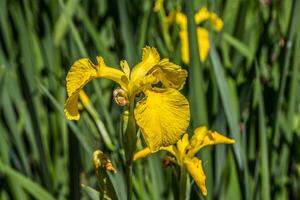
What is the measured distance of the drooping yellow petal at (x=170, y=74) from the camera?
882 millimetres

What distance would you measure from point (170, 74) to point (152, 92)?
4cm

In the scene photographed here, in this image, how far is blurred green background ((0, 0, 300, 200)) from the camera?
1.31 m

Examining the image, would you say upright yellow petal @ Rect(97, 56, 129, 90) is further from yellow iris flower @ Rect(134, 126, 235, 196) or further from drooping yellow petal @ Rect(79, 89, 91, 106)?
drooping yellow petal @ Rect(79, 89, 91, 106)

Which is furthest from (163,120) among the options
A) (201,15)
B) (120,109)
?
(201,15)

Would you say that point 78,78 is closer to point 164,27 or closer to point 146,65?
point 146,65

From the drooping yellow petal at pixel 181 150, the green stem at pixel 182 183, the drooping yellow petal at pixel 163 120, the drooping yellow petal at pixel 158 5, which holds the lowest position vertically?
the green stem at pixel 182 183

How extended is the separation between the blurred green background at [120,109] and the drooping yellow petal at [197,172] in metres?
0.04

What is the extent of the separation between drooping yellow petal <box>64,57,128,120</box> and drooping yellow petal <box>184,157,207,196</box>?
6.7 inches

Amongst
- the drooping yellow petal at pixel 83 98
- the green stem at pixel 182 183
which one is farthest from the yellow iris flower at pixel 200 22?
the green stem at pixel 182 183

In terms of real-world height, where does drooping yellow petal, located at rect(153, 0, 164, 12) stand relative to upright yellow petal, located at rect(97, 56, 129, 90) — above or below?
above

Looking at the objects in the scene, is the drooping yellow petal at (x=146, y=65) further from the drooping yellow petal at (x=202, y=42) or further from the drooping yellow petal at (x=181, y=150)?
the drooping yellow petal at (x=202, y=42)

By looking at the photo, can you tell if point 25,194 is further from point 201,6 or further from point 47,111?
point 201,6

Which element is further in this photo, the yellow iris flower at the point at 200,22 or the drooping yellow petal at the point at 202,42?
the drooping yellow petal at the point at 202,42

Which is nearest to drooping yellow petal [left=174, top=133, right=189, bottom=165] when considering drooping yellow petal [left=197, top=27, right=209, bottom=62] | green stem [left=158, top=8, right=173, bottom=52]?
green stem [left=158, top=8, right=173, bottom=52]
